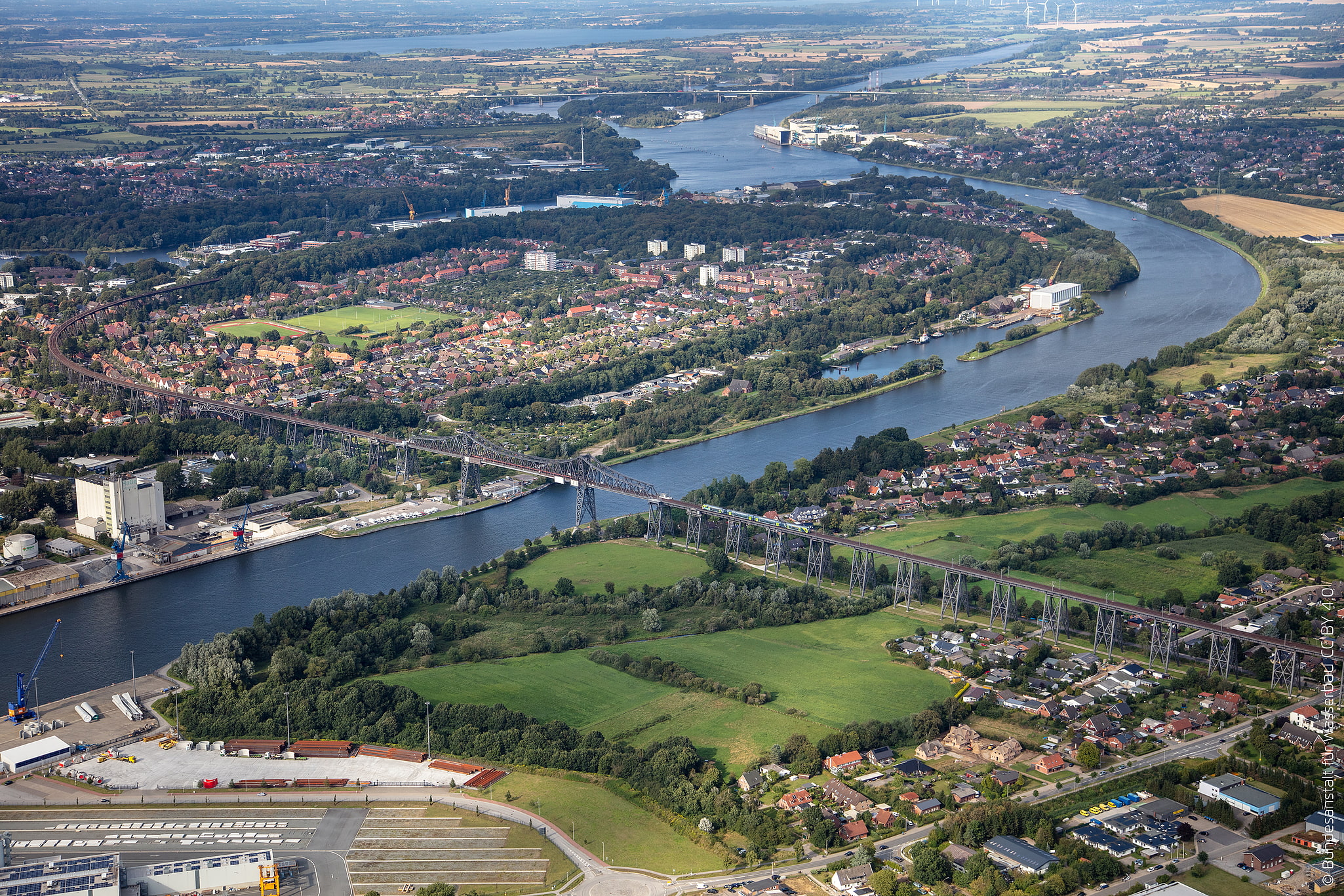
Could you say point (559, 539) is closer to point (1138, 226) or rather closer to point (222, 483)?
point (222, 483)

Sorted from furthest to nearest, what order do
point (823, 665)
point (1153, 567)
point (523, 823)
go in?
point (1153, 567) < point (823, 665) < point (523, 823)

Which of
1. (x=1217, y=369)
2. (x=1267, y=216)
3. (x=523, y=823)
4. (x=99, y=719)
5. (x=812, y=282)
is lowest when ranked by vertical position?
(x=99, y=719)

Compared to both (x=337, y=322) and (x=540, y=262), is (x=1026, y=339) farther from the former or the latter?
(x=337, y=322)

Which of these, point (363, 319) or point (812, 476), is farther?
point (363, 319)

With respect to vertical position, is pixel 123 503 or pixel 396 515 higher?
pixel 123 503

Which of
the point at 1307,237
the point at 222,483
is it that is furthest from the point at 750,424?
the point at 1307,237

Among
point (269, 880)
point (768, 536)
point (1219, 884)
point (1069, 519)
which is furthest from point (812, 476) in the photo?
point (269, 880)

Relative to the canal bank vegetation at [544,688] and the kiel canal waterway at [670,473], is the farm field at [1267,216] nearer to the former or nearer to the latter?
the kiel canal waterway at [670,473]
